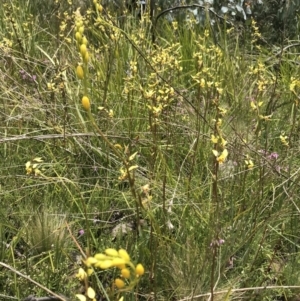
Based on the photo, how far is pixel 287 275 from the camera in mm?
1457

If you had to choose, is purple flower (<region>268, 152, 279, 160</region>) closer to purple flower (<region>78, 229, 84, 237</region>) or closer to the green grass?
the green grass

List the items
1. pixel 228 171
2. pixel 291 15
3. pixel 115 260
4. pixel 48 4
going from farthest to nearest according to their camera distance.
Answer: pixel 48 4 → pixel 291 15 → pixel 228 171 → pixel 115 260

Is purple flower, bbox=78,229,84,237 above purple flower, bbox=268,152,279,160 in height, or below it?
below

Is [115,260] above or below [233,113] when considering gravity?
above

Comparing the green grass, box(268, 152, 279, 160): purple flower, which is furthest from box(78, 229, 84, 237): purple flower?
box(268, 152, 279, 160): purple flower

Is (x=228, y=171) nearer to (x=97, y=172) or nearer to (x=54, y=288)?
(x=97, y=172)

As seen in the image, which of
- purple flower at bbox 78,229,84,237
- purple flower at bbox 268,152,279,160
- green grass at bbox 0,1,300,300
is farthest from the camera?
purple flower at bbox 268,152,279,160

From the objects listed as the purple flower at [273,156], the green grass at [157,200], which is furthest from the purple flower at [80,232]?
the purple flower at [273,156]

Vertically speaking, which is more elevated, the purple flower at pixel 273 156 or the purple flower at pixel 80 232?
the purple flower at pixel 273 156

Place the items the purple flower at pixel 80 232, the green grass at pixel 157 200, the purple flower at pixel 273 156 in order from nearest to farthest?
the green grass at pixel 157 200, the purple flower at pixel 80 232, the purple flower at pixel 273 156

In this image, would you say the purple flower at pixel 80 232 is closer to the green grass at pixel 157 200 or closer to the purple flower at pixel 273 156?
the green grass at pixel 157 200

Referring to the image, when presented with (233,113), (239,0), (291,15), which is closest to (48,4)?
(239,0)

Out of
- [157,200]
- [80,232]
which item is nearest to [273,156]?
[157,200]

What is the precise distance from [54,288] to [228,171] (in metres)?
0.71
